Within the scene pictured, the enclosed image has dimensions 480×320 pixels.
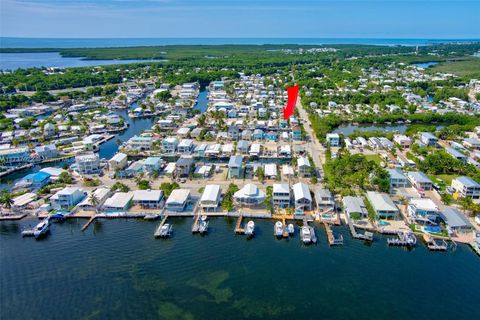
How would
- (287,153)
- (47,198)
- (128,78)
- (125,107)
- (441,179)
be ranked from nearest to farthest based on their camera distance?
(47,198), (441,179), (287,153), (125,107), (128,78)

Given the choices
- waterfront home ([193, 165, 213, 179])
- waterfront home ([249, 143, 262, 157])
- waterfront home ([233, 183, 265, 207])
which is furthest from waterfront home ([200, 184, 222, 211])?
waterfront home ([249, 143, 262, 157])

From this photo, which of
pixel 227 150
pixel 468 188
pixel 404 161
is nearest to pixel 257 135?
pixel 227 150

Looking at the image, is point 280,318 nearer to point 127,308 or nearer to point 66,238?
point 127,308

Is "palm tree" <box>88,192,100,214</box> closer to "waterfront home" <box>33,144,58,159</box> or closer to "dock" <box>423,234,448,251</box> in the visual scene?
"waterfront home" <box>33,144,58,159</box>

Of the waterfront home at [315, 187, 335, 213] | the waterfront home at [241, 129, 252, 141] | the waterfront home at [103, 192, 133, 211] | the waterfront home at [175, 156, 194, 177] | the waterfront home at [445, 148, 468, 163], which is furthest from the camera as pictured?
the waterfront home at [241, 129, 252, 141]

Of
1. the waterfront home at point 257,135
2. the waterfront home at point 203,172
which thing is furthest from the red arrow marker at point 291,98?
the waterfront home at point 203,172

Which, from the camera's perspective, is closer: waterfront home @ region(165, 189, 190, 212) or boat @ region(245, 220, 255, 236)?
boat @ region(245, 220, 255, 236)

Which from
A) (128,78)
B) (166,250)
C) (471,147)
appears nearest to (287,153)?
(166,250)
